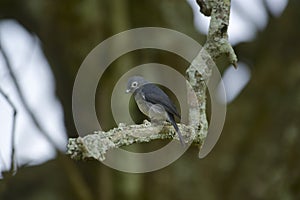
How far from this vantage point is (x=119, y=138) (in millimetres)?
1694

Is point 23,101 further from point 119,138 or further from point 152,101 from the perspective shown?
point 119,138

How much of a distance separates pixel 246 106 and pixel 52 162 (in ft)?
3.89

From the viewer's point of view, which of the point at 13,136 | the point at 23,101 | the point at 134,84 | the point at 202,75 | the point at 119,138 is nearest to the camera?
the point at 119,138

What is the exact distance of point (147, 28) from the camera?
12.8ft

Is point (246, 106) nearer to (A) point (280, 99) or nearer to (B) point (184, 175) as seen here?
(A) point (280, 99)

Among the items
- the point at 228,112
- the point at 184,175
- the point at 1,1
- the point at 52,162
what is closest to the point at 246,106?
the point at 228,112

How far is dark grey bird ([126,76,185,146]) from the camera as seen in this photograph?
2.13 meters

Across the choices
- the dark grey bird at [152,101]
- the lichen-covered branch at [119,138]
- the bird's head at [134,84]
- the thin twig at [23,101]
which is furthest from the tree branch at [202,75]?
the thin twig at [23,101]

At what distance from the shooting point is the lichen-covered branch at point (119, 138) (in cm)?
157

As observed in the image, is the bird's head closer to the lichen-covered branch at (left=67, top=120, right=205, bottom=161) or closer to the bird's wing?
the bird's wing

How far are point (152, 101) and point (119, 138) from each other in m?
0.58

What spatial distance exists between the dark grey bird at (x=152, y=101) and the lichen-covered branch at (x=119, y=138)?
16 centimetres

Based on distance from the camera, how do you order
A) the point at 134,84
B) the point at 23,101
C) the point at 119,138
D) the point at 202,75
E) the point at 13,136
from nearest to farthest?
the point at 119,138 → the point at 202,75 → the point at 13,136 → the point at 134,84 → the point at 23,101

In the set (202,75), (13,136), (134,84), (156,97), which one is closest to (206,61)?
(202,75)
